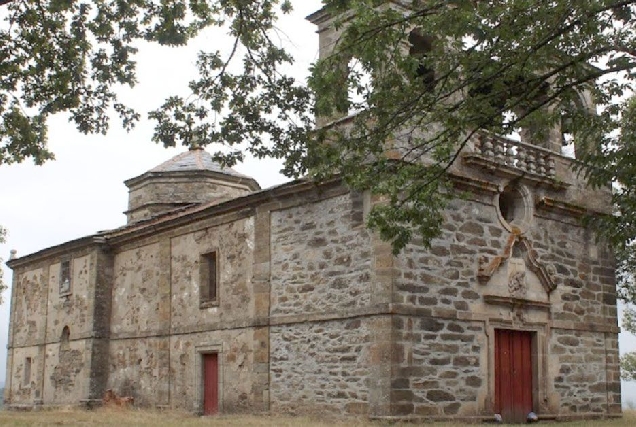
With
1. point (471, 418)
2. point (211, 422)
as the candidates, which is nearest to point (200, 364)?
point (211, 422)

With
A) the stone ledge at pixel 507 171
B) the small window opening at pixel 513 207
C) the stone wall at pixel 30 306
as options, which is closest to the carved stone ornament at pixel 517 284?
the small window opening at pixel 513 207

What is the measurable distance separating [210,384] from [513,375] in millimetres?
6701

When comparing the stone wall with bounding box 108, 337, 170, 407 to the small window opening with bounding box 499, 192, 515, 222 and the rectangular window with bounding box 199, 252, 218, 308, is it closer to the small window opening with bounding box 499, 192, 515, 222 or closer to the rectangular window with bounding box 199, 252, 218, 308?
the rectangular window with bounding box 199, 252, 218, 308

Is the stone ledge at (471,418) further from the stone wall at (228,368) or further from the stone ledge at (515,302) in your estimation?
the stone wall at (228,368)

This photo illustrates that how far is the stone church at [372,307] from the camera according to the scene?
14.8 meters

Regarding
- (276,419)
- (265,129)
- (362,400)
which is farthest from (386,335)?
(265,129)

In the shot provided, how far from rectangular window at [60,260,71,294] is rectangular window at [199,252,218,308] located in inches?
256

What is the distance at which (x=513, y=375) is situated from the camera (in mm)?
16312

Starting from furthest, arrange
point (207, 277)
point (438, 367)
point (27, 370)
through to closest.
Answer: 1. point (27, 370)
2. point (207, 277)
3. point (438, 367)

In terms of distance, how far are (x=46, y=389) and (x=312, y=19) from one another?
45.2ft

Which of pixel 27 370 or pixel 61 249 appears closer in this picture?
pixel 61 249

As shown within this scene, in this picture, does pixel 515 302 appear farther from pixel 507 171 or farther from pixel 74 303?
pixel 74 303

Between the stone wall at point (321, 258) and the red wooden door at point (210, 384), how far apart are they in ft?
8.05

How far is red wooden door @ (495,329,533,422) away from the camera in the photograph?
15977 mm
